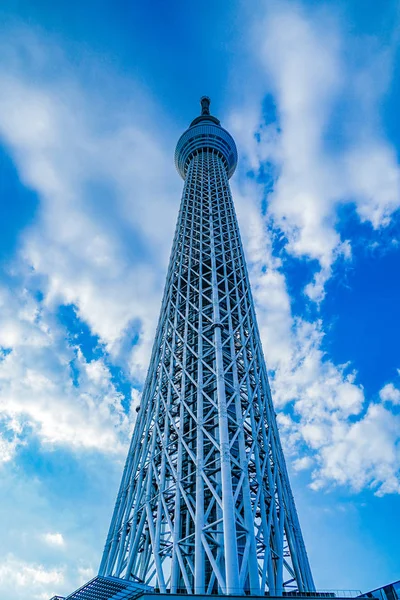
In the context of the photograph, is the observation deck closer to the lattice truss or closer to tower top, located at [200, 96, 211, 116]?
tower top, located at [200, 96, 211, 116]

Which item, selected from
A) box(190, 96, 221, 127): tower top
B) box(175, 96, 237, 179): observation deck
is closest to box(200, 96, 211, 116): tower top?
box(190, 96, 221, 127): tower top

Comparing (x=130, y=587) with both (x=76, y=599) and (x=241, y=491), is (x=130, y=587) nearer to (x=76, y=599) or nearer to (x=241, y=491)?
(x=76, y=599)

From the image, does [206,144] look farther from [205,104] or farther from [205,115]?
[205,104]

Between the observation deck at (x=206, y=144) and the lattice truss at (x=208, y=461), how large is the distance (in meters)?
25.6

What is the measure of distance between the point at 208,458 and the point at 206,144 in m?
50.1

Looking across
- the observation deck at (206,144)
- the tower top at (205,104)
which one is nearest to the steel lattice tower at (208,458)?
the observation deck at (206,144)

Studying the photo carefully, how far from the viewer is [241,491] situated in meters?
26.1

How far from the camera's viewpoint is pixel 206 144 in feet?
212

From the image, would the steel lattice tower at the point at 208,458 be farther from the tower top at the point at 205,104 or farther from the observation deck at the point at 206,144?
the tower top at the point at 205,104

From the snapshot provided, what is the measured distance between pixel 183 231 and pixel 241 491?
3208cm

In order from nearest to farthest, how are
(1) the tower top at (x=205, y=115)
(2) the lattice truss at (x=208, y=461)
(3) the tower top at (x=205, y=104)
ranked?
(2) the lattice truss at (x=208, y=461) < (1) the tower top at (x=205, y=115) < (3) the tower top at (x=205, y=104)

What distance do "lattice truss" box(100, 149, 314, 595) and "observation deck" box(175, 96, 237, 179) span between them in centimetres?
2558

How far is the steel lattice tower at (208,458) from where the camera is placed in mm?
23812

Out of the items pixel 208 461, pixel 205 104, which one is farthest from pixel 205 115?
pixel 208 461
